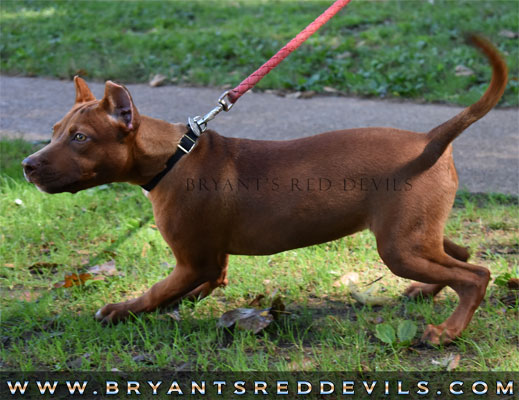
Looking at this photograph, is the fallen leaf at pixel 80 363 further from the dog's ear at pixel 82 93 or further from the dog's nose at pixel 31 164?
the dog's ear at pixel 82 93

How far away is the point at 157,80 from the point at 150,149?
4610 millimetres

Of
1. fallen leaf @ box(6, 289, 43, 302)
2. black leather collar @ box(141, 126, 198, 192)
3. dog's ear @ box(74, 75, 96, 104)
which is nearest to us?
black leather collar @ box(141, 126, 198, 192)

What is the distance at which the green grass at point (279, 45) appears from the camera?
7324mm

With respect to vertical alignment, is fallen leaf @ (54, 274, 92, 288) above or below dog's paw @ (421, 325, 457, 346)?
below

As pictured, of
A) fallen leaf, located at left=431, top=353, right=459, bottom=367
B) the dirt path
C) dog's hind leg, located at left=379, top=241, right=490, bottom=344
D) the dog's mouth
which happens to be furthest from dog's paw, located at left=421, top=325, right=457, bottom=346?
the dirt path

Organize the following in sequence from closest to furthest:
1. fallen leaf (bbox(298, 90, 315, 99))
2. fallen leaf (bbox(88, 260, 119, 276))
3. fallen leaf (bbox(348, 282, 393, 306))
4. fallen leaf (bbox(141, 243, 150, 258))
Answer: fallen leaf (bbox(348, 282, 393, 306)), fallen leaf (bbox(88, 260, 119, 276)), fallen leaf (bbox(141, 243, 150, 258)), fallen leaf (bbox(298, 90, 315, 99))

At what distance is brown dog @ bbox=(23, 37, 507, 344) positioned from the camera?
315 centimetres

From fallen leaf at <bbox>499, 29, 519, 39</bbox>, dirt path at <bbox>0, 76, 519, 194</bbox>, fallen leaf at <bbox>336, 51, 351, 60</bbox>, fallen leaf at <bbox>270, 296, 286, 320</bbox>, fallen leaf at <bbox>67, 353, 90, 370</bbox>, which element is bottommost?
fallen leaf at <bbox>67, 353, 90, 370</bbox>

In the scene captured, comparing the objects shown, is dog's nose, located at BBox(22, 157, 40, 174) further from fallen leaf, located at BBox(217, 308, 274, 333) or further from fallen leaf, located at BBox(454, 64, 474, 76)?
fallen leaf, located at BBox(454, 64, 474, 76)

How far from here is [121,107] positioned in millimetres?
3174

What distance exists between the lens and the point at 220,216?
338 cm

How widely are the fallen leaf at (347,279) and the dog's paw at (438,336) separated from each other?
75 centimetres

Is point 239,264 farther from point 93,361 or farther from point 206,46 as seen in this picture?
point 206,46

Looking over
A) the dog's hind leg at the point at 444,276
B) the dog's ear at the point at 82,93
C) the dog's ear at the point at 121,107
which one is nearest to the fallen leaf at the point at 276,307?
the dog's hind leg at the point at 444,276
